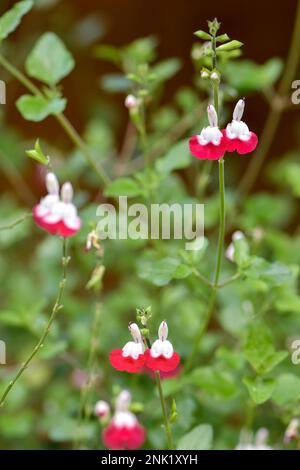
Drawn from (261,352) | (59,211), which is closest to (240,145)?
(59,211)

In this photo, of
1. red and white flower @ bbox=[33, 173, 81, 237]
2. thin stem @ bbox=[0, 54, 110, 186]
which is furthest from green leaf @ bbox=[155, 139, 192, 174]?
red and white flower @ bbox=[33, 173, 81, 237]

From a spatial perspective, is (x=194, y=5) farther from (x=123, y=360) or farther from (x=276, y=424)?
(x=123, y=360)

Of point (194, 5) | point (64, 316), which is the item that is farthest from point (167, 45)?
point (64, 316)

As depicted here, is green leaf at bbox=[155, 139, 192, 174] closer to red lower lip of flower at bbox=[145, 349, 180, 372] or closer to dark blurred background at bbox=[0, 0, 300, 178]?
red lower lip of flower at bbox=[145, 349, 180, 372]

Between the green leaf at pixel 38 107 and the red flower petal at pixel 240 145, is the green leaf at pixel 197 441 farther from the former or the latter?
the green leaf at pixel 38 107

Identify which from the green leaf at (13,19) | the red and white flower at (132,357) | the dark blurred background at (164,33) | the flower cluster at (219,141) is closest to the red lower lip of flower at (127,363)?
the red and white flower at (132,357)

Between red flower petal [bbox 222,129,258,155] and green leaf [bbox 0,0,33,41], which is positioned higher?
green leaf [bbox 0,0,33,41]
